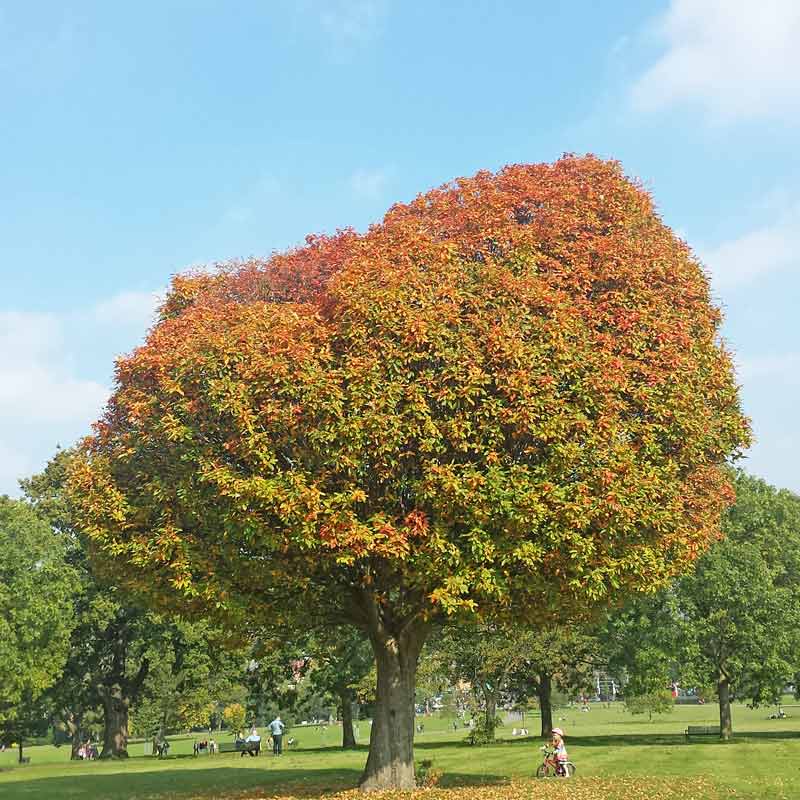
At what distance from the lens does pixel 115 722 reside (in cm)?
5944

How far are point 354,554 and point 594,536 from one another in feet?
18.6

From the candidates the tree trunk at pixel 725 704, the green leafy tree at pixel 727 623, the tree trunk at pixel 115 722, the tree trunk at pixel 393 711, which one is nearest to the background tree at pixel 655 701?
the green leafy tree at pixel 727 623

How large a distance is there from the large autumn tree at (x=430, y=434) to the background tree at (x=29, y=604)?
2518 cm

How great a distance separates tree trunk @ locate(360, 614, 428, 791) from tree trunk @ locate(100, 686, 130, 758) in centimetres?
3933

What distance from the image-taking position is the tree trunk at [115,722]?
5778 centimetres

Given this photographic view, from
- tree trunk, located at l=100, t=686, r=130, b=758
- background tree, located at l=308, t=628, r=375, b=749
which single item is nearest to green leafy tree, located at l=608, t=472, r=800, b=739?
background tree, located at l=308, t=628, r=375, b=749

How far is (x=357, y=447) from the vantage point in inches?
776

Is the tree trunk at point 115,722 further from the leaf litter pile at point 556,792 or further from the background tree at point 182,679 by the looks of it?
the leaf litter pile at point 556,792

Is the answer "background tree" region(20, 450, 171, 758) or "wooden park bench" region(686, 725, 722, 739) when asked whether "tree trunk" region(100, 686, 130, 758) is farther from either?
"wooden park bench" region(686, 725, 722, 739)

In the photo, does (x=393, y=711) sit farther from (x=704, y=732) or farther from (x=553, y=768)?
(x=704, y=732)

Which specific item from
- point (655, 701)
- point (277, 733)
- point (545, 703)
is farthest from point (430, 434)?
point (655, 701)

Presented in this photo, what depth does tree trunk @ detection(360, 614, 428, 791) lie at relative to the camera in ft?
78.9

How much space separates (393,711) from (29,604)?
94.2 feet

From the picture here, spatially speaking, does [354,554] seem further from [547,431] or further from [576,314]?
[576,314]
